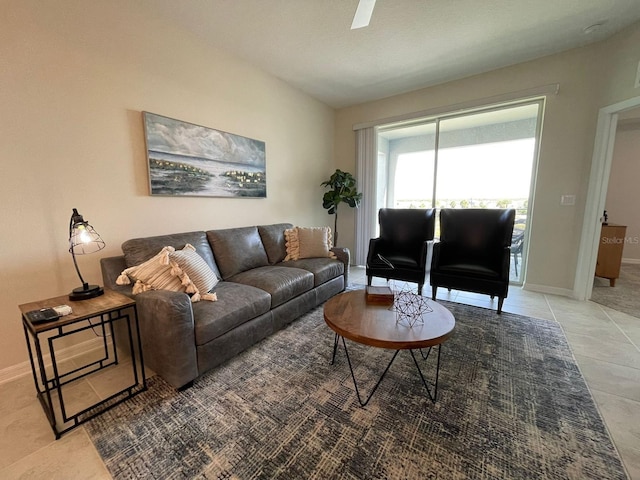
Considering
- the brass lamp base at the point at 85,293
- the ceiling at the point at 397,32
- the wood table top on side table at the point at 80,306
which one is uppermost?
the ceiling at the point at 397,32

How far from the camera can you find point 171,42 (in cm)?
233

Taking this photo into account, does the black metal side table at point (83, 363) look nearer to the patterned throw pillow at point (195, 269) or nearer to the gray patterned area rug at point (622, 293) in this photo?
the patterned throw pillow at point (195, 269)

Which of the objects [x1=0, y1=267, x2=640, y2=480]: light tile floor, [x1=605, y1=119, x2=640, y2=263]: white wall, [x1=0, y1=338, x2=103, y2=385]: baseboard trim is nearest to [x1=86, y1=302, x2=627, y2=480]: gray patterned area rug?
[x1=0, y1=267, x2=640, y2=480]: light tile floor

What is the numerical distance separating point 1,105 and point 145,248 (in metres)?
1.13

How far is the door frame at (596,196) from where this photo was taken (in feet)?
9.05

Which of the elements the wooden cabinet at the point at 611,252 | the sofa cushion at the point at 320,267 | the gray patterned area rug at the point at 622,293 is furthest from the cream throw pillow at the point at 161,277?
the wooden cabinet at the point at 611,252

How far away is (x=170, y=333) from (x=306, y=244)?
186cm

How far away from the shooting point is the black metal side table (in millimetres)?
1278

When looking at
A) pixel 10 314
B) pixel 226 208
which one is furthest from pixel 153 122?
pixel 10 314

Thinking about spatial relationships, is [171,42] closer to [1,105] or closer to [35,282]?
[1,105]

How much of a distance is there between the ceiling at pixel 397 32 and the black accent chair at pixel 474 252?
176 centimetres

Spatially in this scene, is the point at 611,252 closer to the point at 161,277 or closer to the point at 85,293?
the point at 161,277

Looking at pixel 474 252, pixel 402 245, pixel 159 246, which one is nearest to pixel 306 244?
pixel 402 245

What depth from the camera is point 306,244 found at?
3148 mm
